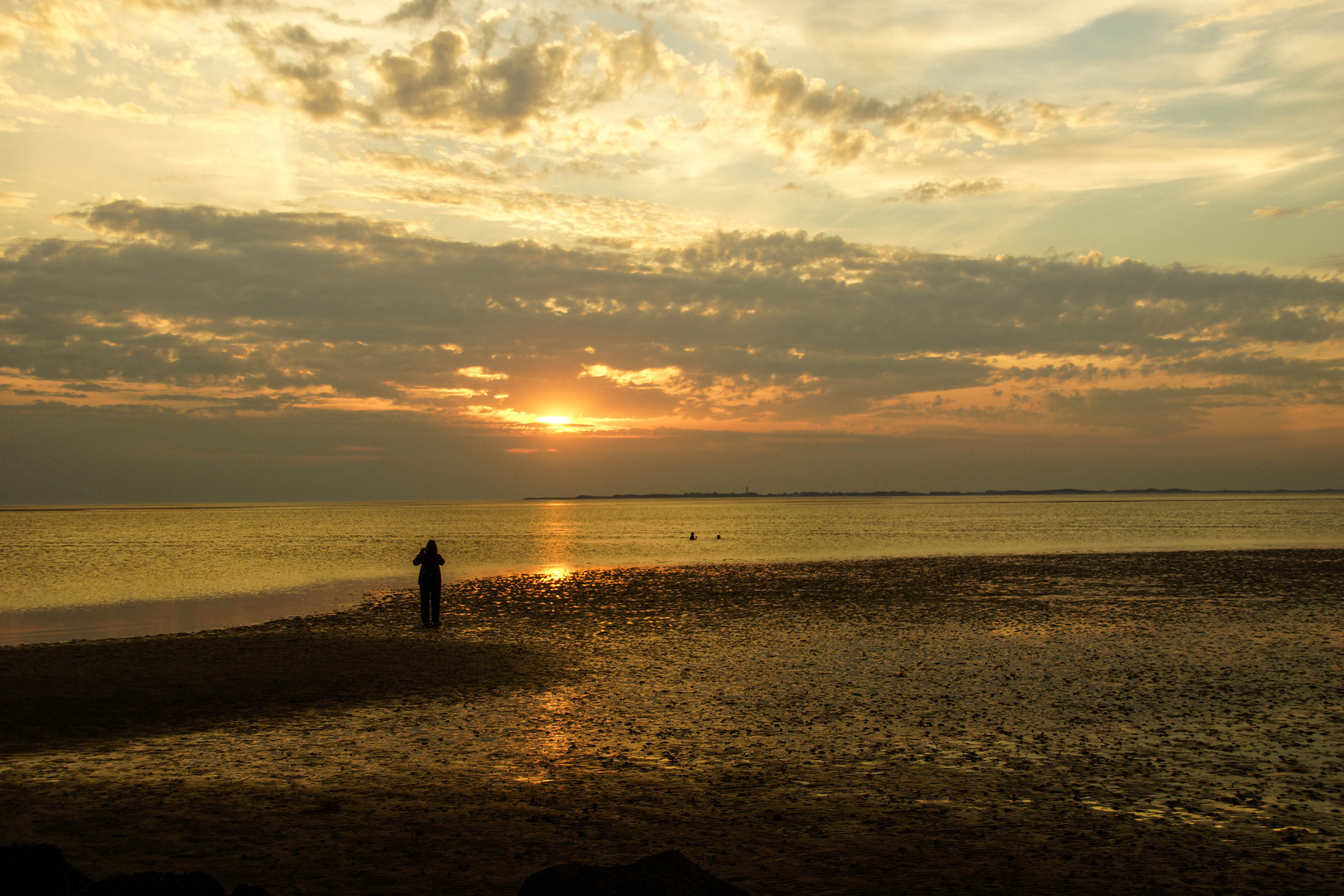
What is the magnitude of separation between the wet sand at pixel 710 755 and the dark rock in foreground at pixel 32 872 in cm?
169

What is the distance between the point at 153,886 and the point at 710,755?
24.5 ft

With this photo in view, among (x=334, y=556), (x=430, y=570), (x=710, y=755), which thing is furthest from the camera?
(x=334, y=556)

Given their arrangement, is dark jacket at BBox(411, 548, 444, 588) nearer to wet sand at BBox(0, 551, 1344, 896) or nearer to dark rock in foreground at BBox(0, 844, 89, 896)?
wet sand at BBox(0, 551, 1344, 896)

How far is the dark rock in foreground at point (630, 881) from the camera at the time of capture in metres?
5.90

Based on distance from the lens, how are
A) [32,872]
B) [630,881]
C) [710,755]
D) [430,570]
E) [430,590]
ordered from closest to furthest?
1. [630,881]
2. [32,872]
3. [710,755]
4. [430,590]
5. [430,570]

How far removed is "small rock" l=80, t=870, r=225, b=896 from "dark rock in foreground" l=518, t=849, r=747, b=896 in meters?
2.28

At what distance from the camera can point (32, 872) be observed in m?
6.14

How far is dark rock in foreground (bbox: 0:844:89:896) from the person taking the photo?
606cm

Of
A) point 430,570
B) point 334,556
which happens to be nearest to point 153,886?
point 430,570

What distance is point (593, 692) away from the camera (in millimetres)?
16453

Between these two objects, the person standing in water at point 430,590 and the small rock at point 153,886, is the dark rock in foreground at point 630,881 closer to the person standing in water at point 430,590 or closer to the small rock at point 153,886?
the small rock at point 153,886

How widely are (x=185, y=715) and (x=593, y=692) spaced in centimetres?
711

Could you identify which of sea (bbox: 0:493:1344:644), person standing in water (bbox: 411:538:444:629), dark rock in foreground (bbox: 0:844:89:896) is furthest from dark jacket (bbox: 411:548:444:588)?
dark rock in foreground (bbox: 0:844:89:896)

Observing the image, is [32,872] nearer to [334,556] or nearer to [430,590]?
[430,590]
